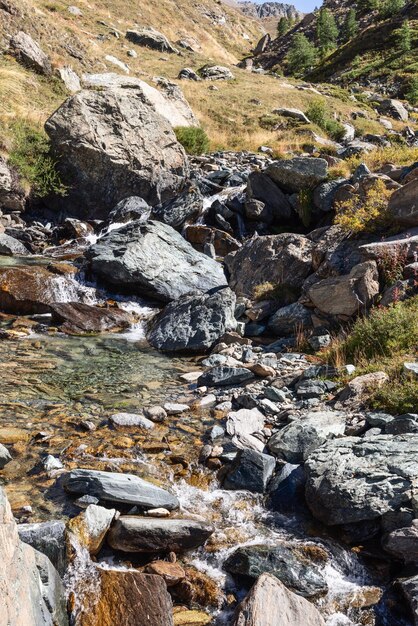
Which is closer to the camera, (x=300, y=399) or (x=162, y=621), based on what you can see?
(x=162, y=621)

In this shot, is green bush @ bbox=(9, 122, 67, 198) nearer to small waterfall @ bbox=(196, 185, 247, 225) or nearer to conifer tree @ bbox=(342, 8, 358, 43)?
small waterfall @ bbox=(196, 185, 247, 225)

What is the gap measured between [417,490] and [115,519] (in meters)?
2.86

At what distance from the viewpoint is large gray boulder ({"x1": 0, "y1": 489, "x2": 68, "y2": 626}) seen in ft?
8.80

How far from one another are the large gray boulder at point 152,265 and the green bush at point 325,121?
2297cm

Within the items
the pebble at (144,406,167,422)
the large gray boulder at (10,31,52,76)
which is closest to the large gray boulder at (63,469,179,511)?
the pebble at (144,406,167,422)

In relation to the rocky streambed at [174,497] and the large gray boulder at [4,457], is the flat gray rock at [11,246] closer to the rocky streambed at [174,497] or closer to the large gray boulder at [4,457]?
the rocky streambed at [174,497]

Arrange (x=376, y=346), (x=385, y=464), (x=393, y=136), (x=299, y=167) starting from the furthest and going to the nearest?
(x=393, y=136)
(x=299, y=167)
(x=376, y=346)
(x=385, y=464)

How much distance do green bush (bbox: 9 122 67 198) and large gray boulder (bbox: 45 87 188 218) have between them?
0.49 metres

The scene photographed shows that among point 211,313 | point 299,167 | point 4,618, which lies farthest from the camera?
point 299,167

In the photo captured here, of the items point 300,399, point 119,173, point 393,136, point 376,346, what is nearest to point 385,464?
point 300,399

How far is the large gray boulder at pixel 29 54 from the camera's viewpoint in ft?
102

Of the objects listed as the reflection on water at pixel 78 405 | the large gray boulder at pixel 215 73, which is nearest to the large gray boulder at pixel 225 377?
the reflection on water at pixel 78 405

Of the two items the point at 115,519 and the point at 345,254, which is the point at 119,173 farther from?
the point at 115,519

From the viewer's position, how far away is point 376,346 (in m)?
7.87
